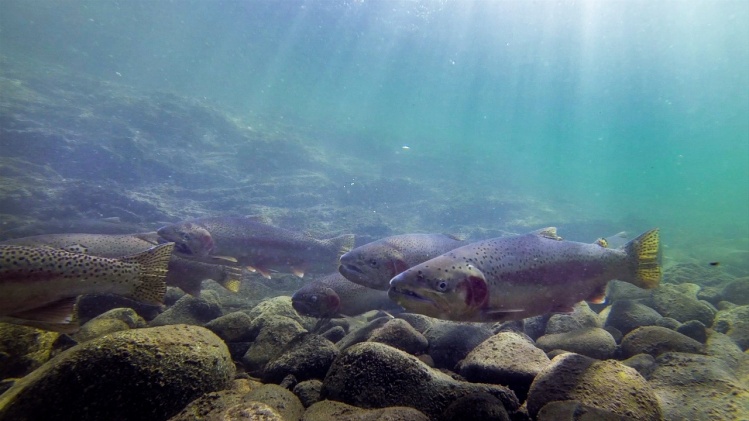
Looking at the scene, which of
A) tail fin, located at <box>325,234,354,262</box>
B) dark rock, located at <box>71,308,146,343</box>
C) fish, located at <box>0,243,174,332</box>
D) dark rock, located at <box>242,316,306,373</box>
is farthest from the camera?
tail fin, located at <box>325,234,354,262</box>

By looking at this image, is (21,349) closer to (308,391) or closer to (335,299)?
(308,391)

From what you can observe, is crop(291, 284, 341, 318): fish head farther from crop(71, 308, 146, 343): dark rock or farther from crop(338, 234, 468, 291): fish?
crop(71, 308, 146, 343): dark rock

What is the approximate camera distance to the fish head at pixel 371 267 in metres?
4.74

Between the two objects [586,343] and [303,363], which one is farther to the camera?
[586,343]

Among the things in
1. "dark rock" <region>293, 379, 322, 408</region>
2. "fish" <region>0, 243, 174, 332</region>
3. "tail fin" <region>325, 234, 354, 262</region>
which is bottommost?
"dark rock" <region>293, 379, 322, 408</region>

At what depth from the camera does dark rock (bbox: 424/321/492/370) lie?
11.9 ft

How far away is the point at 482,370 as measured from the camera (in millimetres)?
2957

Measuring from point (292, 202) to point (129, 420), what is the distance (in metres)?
19.5

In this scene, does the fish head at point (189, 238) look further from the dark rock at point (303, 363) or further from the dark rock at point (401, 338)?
the dark rock at point (401, 338)

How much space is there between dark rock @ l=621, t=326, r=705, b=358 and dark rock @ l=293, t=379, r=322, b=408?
3694 millimetres

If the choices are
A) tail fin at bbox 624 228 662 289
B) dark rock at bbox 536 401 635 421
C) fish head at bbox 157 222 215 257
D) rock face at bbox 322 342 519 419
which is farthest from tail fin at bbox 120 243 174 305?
tail fin at bbox 624 228 662 289

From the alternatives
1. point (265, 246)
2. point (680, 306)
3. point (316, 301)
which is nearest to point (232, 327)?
point (316, 301)

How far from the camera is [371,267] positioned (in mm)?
4750

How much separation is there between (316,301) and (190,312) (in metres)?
1.89
